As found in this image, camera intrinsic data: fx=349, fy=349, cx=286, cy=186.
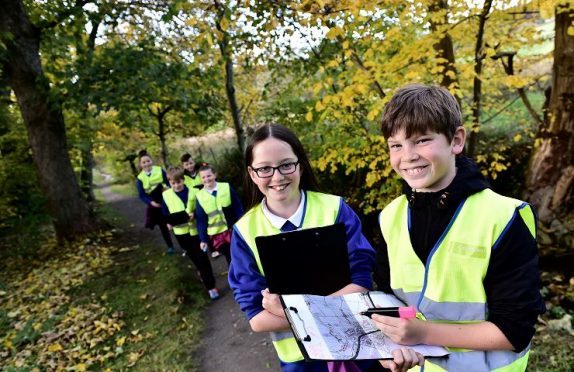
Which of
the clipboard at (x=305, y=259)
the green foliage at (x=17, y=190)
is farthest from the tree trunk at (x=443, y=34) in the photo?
the green foliage at (x=17, y=190)

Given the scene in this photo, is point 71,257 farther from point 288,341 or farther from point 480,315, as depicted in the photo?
point 480,315

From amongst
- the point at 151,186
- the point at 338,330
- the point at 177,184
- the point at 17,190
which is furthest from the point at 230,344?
the point at 17,190

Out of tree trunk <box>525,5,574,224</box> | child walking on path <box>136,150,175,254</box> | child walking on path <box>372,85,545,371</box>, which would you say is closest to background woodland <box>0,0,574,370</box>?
tree trunk <box>525,5,574,224</box>

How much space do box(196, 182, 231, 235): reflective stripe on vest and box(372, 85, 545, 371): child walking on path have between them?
3.48 m

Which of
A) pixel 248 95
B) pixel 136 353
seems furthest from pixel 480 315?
pixel 248 95

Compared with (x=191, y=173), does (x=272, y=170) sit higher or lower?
higher

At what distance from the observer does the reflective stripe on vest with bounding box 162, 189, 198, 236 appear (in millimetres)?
5215

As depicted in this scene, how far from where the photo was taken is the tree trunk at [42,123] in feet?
23.8

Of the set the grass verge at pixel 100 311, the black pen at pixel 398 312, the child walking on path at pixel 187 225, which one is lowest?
the grass verge at pixel 100 311

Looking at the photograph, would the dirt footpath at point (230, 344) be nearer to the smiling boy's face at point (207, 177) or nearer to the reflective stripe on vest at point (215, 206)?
the reflective stripe on vest at point (215, 206)

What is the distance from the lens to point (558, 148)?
4664 millimetres

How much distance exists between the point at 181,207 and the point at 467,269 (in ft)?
15.3

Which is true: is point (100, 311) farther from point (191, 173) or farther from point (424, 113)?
point (424, 113)

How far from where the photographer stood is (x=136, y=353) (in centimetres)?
412
